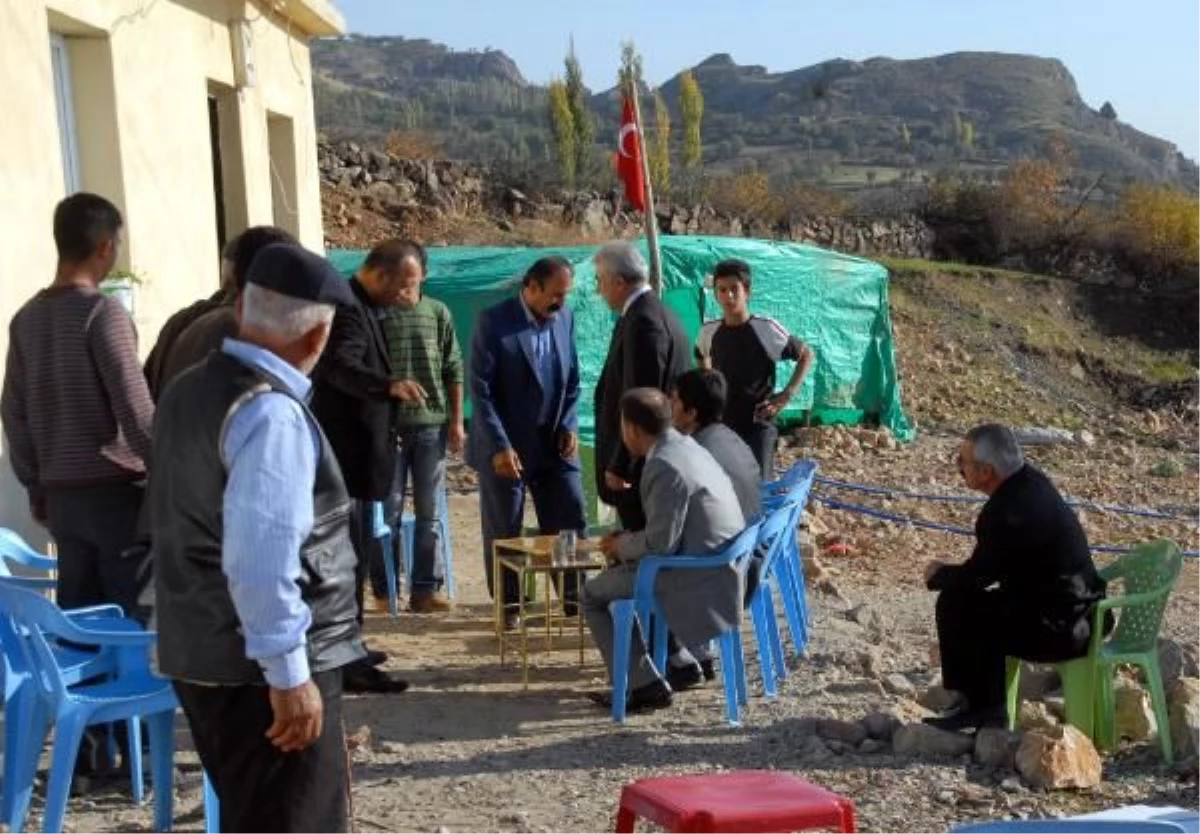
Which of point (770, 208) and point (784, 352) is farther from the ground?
point (770, 208)

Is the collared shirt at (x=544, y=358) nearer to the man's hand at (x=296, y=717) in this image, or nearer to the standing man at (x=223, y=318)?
the standing man at (x=223, y=318)

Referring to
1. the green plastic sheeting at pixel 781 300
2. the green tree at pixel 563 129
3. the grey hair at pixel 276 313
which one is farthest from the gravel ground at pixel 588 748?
the green tree at pixel 563 129

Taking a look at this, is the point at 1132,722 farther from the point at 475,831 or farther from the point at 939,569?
the point at 475,831

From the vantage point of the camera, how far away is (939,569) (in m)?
5.74

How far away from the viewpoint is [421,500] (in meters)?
7.52

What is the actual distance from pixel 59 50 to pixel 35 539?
2499 millimetres

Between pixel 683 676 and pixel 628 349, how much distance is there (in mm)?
1375

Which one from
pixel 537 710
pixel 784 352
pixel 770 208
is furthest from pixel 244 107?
pixel 770 208

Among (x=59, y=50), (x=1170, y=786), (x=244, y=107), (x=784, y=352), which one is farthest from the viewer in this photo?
(x=244, y=107)

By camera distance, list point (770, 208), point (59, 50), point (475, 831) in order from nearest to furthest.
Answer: point (475, 831)
point (59, 50)
point (770, 208)

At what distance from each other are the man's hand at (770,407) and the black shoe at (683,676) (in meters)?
2.01

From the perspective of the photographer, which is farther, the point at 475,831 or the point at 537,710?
the point at 537,710

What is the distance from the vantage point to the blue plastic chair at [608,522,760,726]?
5699 mm

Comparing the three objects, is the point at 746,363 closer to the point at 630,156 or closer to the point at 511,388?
the point at 511,388
